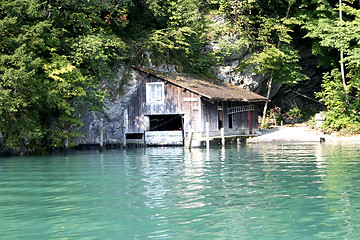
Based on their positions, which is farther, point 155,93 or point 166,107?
point 155,93

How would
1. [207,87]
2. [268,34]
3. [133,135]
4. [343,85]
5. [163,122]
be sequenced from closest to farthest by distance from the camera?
[207,87], [133,135], [343,85], [163,122], [268,34]

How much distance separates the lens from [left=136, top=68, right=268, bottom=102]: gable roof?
31.4 metres

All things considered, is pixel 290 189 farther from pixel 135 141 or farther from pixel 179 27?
pixel 179 27

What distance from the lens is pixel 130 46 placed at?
33844mm

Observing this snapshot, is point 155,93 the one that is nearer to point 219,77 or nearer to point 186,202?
point 219,77

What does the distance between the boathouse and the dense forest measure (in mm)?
2572

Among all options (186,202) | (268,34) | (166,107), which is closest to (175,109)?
(166,107)

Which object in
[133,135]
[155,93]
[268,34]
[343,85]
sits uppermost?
[268,34]

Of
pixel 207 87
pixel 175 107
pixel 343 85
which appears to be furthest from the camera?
pixel 343 85

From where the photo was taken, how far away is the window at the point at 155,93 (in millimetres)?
32750

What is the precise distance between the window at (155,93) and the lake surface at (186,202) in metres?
14.4

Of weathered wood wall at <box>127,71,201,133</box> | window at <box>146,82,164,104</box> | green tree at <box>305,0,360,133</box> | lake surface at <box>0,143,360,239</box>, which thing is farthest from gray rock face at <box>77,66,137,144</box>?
green tree at <box>305,0,360,133</box>

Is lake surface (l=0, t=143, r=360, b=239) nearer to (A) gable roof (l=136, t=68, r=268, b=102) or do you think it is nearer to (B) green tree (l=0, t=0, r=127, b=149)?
(B) green tree (l=0, t=0, r=127, b=149)

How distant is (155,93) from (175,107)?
1.78 metres
